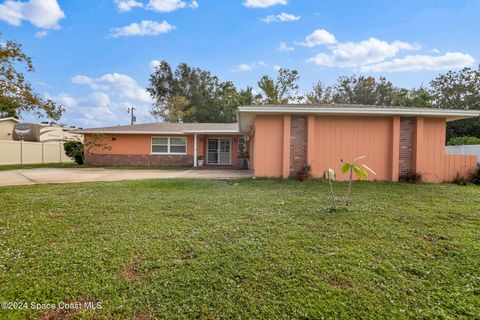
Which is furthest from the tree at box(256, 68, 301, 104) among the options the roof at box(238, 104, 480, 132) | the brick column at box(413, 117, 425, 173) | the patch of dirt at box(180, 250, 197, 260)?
the patch of dirt at box(180, 250, 197, 260)

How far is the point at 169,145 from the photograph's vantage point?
53.4 feet

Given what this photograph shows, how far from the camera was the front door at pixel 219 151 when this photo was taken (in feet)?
54.6

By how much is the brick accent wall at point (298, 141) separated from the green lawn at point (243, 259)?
3520 millimetres

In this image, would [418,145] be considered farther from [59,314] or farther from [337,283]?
[59,314]

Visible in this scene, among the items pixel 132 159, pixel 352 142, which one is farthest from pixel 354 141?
pixel 132 159

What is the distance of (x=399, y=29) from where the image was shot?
12.1m

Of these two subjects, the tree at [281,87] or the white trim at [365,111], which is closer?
the white trim at [365,111]

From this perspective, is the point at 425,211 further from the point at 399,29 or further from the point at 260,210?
the point at 399,29

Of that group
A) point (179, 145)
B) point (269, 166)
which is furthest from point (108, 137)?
point (269, 166)

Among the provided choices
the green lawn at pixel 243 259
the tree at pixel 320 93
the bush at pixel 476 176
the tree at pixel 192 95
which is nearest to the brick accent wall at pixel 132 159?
the green lawn at pixel 243 259

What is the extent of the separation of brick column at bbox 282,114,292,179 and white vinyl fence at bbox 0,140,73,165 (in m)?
19.5

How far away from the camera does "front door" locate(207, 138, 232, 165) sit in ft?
54.6

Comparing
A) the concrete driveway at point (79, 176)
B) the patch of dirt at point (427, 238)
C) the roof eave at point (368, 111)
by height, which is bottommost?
the patch of dirt at point (427, 238)

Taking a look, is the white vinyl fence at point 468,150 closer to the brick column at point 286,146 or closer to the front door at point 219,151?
the brick column at point 286,146
